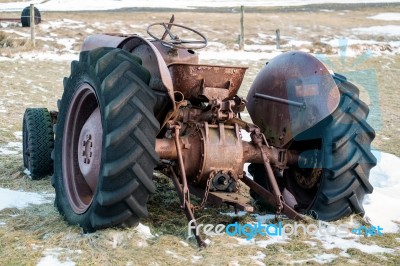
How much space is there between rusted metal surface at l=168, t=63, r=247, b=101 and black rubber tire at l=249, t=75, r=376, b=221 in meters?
0.81

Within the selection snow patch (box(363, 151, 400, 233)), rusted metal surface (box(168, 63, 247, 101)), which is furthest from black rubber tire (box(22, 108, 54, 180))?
snow patch (box(363, 151, 400, 233))

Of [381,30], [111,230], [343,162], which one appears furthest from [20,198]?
[381,30]

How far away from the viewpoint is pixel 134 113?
442 centimetres

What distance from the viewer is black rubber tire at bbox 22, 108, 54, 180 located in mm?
6746

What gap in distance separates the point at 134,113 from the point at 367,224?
2.20 metres

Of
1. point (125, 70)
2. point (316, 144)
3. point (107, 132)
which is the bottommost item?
point (316, 144)

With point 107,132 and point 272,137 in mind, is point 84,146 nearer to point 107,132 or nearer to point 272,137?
point 107,132

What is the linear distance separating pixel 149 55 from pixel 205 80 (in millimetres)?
521

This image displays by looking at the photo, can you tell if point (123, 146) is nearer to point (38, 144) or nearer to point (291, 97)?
point (291, 97)

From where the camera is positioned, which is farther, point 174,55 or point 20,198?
point 174,55

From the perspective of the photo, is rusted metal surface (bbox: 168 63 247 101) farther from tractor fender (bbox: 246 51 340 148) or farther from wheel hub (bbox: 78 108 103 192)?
wheel hub (bbox: 78 108 103 192)

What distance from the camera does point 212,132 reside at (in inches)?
203

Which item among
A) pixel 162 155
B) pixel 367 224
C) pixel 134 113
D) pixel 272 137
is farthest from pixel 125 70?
pixel 367 224

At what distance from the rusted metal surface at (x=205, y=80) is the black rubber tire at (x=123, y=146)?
61cm
